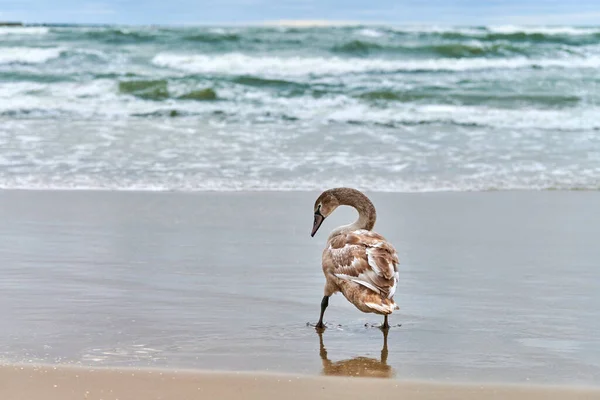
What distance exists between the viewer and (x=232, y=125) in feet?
50.9

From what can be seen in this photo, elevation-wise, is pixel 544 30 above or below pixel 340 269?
above

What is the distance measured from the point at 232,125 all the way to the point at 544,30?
907 inches

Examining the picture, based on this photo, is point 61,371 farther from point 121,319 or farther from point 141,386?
point 121,319

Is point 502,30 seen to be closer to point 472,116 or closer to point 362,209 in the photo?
point 472,116

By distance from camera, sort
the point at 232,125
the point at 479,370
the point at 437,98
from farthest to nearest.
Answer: the point at 437,98 → the point at 232,125 → the point at 479,370

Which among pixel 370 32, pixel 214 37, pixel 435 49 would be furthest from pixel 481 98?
pixel 370 32

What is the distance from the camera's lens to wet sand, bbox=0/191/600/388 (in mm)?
4570

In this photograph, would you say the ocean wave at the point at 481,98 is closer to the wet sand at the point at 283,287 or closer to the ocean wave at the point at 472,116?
the ocean wave at the point at 472,116

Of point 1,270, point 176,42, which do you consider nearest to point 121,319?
point 1,270

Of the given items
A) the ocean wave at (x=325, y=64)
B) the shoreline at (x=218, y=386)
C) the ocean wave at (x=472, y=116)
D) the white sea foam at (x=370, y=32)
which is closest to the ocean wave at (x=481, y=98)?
the ocean wave at (x=472, y=116)

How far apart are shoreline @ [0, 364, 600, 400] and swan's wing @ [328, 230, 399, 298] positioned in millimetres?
711

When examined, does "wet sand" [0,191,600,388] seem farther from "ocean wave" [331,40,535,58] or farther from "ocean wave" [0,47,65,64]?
"ocean wave" [331,40,535,58]

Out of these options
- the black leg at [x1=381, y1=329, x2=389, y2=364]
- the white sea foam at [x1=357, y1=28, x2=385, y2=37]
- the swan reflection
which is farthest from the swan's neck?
the white sea foam at [x1=357, y1=28, x2=385, y2=37]

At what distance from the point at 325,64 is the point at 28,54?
8.01m
